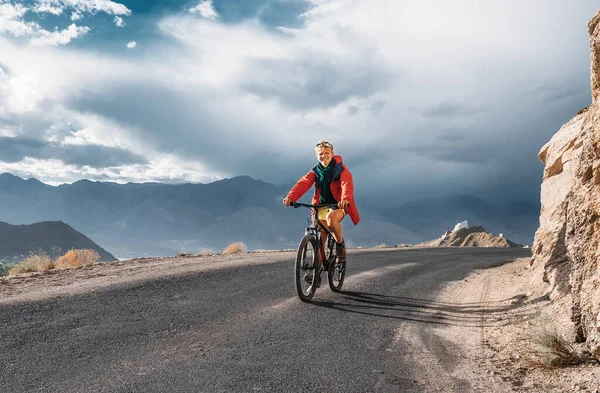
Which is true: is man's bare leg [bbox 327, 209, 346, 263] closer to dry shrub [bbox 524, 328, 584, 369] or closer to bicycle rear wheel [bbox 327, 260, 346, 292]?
bicycle rear wheel [bbox 327, 260, 346, 292]

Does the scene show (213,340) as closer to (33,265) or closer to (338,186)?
(338,186)

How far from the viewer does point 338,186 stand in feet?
24.8

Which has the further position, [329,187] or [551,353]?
[329,187]

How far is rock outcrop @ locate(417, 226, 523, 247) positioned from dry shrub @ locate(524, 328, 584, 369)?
111 ft

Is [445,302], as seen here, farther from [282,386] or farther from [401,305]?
[282,386]

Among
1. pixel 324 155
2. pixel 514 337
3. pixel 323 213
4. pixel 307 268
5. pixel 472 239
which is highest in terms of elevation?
pixel 324 155

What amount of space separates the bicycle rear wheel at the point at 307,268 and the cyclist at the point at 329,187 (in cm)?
31

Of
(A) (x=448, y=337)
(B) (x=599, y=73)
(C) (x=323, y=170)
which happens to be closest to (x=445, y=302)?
(A) (x=448, y=337)

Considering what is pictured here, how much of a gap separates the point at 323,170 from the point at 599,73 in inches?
166

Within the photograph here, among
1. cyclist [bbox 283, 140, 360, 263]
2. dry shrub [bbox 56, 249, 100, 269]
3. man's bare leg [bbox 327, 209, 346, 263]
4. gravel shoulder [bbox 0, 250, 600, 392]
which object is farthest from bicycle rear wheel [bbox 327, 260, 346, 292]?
dry shrub [bbox 56, 249, 100, 269]

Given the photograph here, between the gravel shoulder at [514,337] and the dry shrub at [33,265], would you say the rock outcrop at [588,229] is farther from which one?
the dry shrub at [33,265]

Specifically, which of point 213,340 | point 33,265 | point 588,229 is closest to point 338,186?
point 213,340

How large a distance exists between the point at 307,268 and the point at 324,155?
6.70 ft

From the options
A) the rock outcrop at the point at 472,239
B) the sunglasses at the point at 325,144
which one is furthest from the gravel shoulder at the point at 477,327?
the rock outcrop at the point at 472,239
